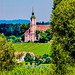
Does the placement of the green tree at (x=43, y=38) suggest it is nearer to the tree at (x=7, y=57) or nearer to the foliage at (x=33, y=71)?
the tree at (x=7, y=57)

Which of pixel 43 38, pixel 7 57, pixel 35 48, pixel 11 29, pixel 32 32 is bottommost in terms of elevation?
pixel 7 57

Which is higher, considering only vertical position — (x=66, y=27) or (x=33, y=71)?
(x=66, y=27)

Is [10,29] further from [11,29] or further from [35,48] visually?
[35,48]

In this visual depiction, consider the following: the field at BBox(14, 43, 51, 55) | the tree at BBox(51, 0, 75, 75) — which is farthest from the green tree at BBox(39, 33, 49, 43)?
the tree at BBox(51, 0, 75, 75)

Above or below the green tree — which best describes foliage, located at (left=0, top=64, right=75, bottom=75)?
below

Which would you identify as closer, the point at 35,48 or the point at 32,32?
the point at 35,48

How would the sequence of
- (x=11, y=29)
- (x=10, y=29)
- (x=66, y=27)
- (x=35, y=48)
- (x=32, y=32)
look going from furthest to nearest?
(x=32, y=32)
(x=10, y=29)
(x=11, y=29)
(x=35, y=48)
(x=66, y=27)

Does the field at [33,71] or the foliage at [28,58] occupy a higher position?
the foliage at [28,58]

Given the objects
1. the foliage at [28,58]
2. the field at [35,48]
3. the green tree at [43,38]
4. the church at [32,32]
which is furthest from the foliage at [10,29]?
the foliage at [28,58]

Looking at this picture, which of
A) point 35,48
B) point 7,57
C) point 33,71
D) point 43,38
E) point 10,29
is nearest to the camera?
point 33,71

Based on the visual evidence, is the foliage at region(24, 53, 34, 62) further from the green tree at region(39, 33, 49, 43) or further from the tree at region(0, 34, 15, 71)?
the tree at region(0, 34, 15, 71)

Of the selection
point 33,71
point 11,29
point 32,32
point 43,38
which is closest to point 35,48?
point 43,38

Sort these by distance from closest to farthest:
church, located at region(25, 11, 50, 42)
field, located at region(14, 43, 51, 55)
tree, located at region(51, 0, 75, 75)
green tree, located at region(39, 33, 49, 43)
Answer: tree, located at region(51, 0, 75, 75), field, located at region(14, 43, 51, 55), green tree, located at region(39, 33, 49, 43), church, located at region(25, 11, 50, 42)

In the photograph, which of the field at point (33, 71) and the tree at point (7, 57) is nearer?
the field at point (33, 71)
